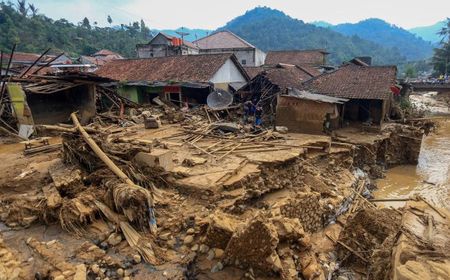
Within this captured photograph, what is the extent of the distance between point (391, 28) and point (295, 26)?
95.1 meters

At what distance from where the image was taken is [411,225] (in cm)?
480

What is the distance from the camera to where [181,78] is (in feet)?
63.9

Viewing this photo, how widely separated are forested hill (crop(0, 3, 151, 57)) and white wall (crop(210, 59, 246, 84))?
107ft

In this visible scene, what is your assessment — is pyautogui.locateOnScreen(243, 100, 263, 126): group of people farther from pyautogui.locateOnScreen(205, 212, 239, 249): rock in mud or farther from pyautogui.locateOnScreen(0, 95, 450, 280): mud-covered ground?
pyautogui.locateOnScreen(205, 212, 239, 249): rock in mud

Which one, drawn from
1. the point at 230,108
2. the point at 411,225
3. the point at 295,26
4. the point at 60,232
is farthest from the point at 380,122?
the point at 295,26

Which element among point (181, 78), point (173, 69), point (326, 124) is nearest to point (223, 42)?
point (173, 69)

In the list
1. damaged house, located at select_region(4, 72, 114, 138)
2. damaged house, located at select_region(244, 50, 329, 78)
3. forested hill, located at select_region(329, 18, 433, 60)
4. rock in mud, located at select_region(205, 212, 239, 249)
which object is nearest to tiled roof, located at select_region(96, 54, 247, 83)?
damaged house, located at select_region(4, 72, 114, 138)

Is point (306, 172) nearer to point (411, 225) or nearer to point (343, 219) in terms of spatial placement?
point (343, 219)

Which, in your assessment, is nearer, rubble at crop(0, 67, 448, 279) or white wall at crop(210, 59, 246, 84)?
rubble at crop(0, 67, 448, 279)

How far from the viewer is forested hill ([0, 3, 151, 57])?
155 ft

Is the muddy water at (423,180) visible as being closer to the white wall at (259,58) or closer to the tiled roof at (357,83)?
the tiled roof at (357,83)

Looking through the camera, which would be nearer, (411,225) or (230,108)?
(411,225)

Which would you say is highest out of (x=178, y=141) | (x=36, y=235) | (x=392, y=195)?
(x=178, y=141)

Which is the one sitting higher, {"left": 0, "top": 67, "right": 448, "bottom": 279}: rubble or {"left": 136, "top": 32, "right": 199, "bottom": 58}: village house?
{"left": 136, "top": 32, "right": 199, "bottom": 58}: village house
